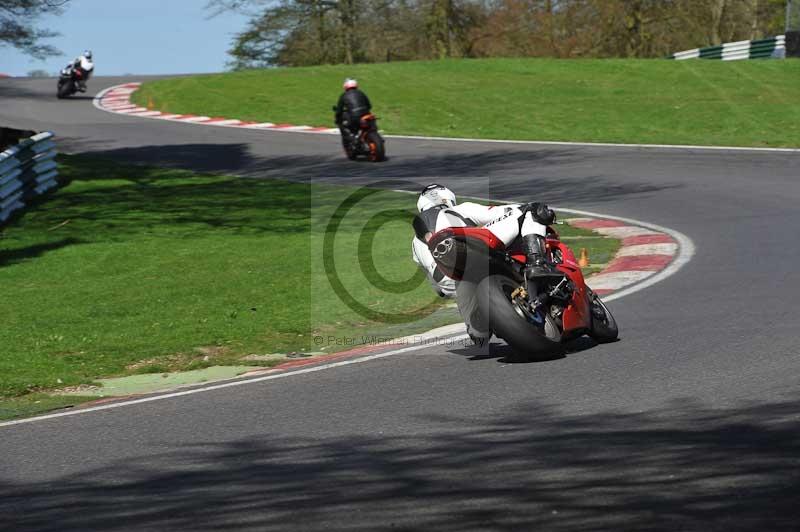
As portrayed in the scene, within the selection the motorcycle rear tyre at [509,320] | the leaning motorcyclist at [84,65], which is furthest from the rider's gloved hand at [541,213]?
the leaning motorcyclist at [84,65]

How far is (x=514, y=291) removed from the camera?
7.97m

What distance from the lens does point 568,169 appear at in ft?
70.0

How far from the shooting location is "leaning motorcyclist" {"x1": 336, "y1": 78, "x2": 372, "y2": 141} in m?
23.4

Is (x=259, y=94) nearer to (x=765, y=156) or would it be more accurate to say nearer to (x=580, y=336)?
(x=765, y=156)

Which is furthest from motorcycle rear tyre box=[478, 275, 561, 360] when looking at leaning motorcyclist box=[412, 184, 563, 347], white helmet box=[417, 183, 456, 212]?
white helmet box=[417, 183, 456, 212]

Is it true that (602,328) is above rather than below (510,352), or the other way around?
above

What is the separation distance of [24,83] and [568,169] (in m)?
27.0

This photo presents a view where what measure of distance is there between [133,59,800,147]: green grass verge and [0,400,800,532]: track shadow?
18458 millimetres

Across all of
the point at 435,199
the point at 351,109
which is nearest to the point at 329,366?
the point at 435,199

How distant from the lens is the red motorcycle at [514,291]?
782 centimetres

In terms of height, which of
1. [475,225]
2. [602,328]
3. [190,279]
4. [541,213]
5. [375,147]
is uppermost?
[541,213]

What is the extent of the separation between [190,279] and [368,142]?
35.3 ft

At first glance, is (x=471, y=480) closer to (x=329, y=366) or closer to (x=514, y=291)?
(x=514, y=291)

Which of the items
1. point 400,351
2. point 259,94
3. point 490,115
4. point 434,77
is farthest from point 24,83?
point 400,351
